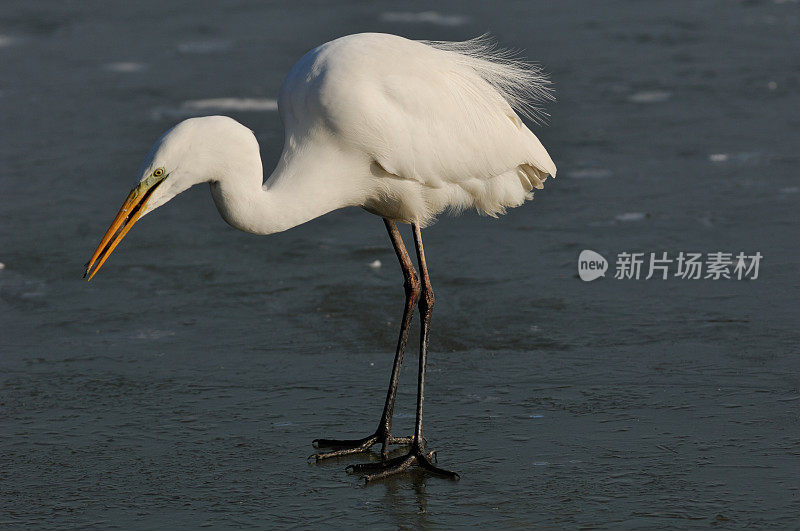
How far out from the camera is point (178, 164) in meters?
4.39

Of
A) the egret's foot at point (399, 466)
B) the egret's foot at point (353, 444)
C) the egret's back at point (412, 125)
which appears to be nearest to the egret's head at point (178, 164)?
the egret's back at point (412, 125)

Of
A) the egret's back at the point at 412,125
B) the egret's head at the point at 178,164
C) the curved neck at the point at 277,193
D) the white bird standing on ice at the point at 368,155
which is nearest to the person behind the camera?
the egret's head at the point at 178,164

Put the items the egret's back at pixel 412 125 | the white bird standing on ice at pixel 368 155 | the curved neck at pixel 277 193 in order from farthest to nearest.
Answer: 1. the egret's back at pixel 412 125
2. the curved neck at pixel 277 193
3. the white bird standing on ice at pixel 368 155

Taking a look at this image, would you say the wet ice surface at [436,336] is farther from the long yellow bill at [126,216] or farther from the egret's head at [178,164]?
the egret's head at [178,164]

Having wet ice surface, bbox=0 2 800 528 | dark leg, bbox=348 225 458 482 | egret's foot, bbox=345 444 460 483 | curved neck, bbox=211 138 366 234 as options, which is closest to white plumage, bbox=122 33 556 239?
curved neck, bbox=211 138 366 234

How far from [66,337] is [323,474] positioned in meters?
2.02

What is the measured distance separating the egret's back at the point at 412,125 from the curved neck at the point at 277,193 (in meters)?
0.09

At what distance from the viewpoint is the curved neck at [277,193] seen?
180 inches

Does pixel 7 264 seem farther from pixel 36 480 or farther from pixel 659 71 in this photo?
pixel 659 71

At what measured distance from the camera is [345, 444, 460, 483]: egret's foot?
465 cm

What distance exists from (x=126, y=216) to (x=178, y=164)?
278 millimetres

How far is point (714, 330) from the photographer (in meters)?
5.89

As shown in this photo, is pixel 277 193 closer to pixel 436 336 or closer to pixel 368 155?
pixel 368 155

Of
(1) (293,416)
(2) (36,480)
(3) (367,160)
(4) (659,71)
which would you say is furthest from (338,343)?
(4) (659,71)
